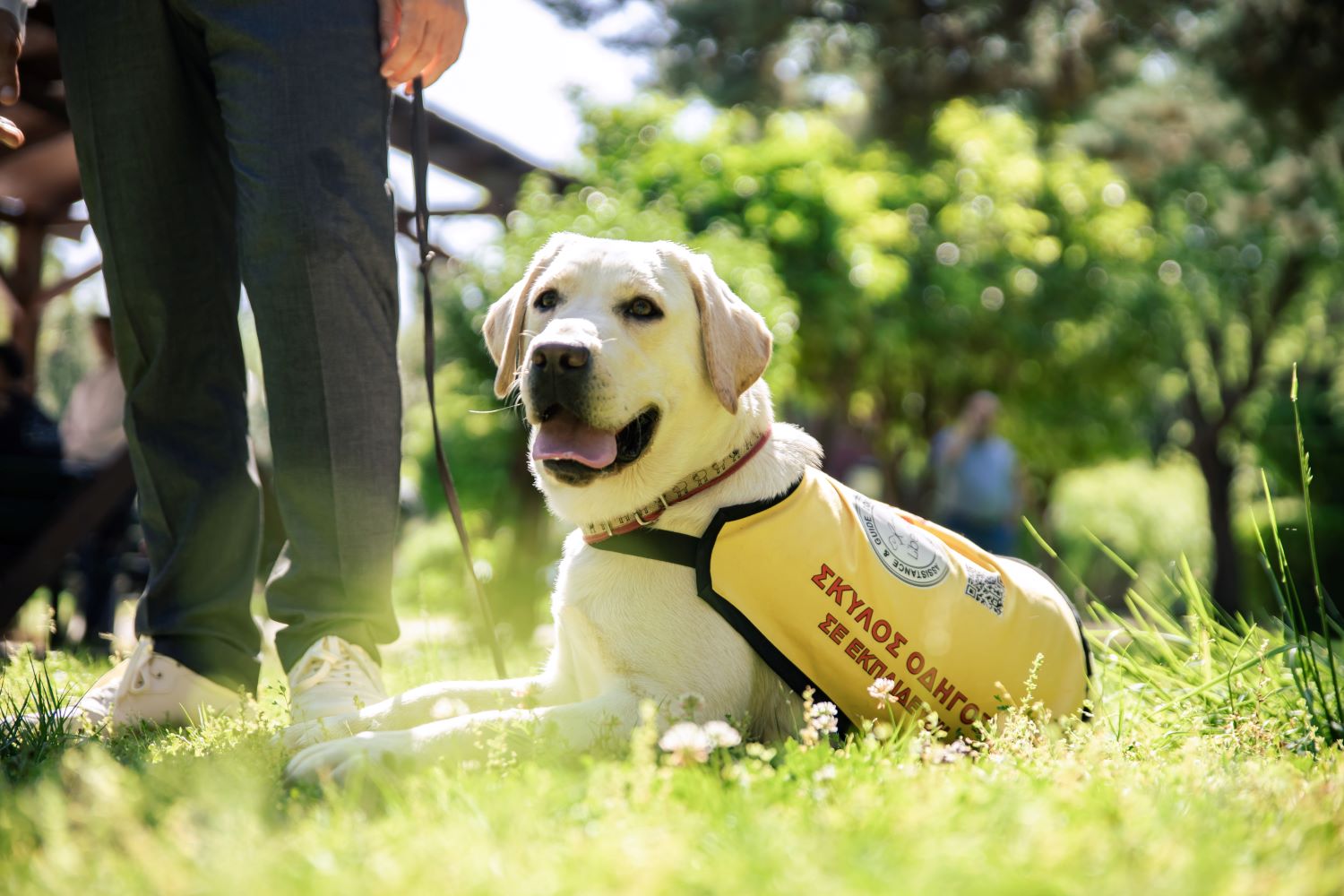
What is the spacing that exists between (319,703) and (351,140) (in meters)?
1.37

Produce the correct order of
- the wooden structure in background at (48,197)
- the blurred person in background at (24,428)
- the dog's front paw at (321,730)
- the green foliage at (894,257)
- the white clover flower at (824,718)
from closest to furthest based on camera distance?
the white clover flower at (824,718) < the dog's front paw at (321,730) < the wooden structure in background at (48,197) < the blurred person in background at (24,428) < the green foliage at (894,257)

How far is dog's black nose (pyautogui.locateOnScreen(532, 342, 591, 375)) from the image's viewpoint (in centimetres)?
252

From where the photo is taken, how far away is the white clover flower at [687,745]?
175 cm

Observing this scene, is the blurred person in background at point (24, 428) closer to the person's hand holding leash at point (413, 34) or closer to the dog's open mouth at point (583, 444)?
the person's hand holding leash at point (413, 34)

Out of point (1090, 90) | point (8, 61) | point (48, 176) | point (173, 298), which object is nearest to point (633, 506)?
point (173, 298)

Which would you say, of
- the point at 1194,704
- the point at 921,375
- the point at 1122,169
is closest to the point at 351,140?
the point at 1194,704

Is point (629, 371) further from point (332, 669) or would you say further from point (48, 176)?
point (48, 176)

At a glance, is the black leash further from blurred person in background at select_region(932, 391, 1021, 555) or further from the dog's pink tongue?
blurred person in background at select_region(932, 391, 1021, 555)

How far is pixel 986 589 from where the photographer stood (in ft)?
8.61

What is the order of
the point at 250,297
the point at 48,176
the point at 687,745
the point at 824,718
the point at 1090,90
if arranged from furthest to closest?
the point at 1090,90
the point at 48,176
the point at 250,297
the point at 824,718
the point at 687,745

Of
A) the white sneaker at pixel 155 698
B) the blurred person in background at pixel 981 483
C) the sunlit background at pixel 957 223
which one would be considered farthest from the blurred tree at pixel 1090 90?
the white sneaker at pixel 155 698

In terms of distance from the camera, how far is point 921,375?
1622 centimetres

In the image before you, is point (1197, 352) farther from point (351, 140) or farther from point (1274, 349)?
point (351, 140)

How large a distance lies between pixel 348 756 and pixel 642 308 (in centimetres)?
134
